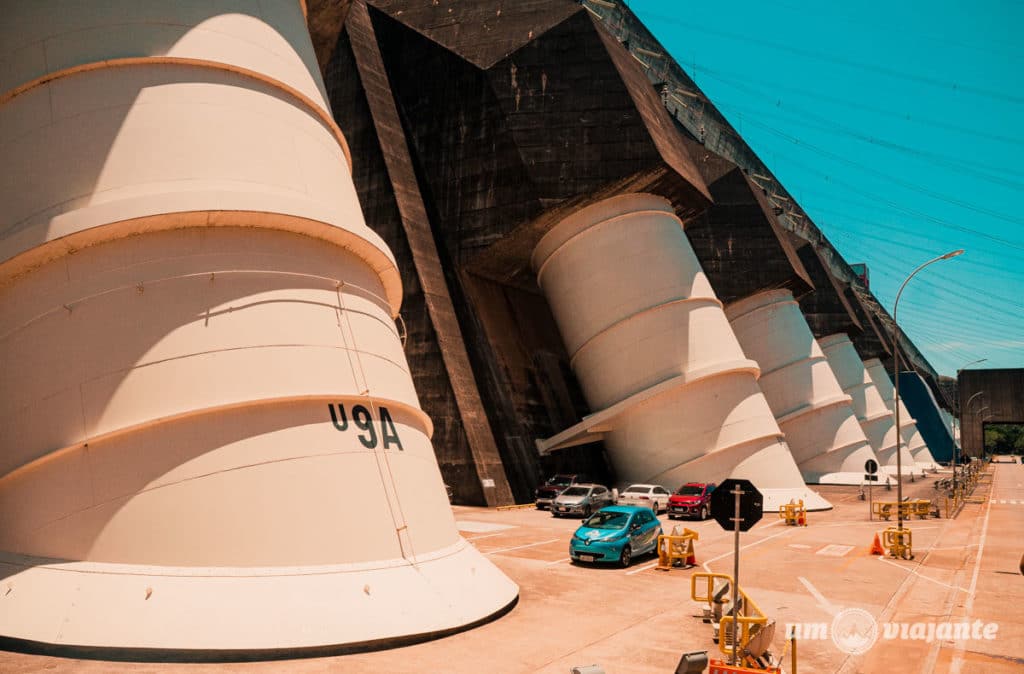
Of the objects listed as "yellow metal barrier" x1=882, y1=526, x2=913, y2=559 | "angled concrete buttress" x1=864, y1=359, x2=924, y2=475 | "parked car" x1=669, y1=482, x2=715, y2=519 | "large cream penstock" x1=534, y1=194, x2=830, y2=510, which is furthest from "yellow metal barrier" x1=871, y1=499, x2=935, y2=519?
"angled concrete buttress" x1=864, y1=359, x2=924, y2=475

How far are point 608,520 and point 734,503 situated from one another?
9809 millimetres

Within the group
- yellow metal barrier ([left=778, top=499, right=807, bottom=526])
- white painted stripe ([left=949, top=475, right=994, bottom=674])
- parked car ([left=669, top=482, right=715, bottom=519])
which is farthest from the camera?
yellow metal barrier ([left=778, top=499, right=807, bottom=526])

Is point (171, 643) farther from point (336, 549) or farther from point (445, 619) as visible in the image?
point (445, 619)

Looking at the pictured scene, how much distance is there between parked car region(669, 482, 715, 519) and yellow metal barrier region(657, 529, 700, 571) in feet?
29.4

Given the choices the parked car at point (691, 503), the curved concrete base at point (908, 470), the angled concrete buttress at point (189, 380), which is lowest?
the curved concrete base at point (908, 470)

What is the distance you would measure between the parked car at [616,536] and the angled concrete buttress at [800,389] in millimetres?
30823

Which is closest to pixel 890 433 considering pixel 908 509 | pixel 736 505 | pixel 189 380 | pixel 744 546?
pixel 908 509

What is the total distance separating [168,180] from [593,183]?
21.0 m

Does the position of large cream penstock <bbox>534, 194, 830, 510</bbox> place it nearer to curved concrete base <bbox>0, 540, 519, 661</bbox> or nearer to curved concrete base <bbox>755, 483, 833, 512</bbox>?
curved concrete base <bbox>755, 483, 833, 512</bbox>

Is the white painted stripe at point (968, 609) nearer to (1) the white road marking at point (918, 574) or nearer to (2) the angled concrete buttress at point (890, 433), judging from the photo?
(1) the white road marking at point (918, 574)

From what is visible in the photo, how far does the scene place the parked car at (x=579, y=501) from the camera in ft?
85.2

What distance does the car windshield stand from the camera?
17.4m

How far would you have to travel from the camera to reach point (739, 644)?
30.3ft

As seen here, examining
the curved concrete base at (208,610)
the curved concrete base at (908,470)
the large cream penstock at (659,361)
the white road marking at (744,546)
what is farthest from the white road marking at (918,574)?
the curved concrete base at (908,470)
